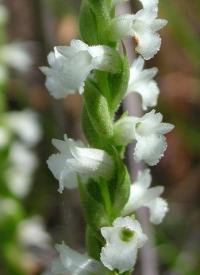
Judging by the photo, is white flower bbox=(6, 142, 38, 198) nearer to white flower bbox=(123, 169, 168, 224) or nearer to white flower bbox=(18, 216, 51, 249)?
white flower bbox=(18, 216, 51, 249)

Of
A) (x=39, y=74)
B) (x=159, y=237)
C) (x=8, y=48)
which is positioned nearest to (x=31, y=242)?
(x=159, y=237)

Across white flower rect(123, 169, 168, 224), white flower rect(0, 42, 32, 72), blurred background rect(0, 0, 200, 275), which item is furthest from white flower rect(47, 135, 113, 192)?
white flower rect(0, 42, 32, 72)

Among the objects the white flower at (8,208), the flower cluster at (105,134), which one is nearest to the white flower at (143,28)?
the flower cluster at (105,134)

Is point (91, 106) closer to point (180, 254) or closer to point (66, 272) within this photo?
point (66, 272)

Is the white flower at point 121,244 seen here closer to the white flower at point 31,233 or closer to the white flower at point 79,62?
the white flower at point 79,62

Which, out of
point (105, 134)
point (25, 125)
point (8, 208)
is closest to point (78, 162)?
point (105, 134)
